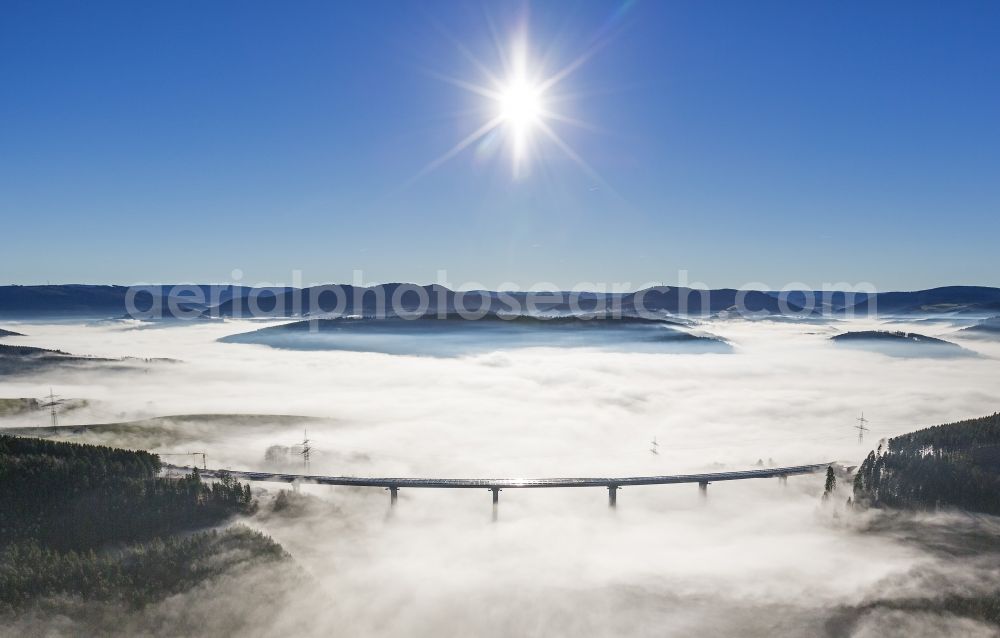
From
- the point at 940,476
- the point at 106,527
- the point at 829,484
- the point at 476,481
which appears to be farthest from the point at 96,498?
the point at 940,476

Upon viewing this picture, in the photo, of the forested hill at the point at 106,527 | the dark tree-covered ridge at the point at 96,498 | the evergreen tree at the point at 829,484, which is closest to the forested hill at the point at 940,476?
the evergreen tree at the point at 829,484

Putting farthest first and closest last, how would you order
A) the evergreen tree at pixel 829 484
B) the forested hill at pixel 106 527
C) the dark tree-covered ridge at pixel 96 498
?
the evergreen tree at pixel 829 484 → the dark tree-covered ridge at pixel 96 498 → the forested hill at pixel 106 527

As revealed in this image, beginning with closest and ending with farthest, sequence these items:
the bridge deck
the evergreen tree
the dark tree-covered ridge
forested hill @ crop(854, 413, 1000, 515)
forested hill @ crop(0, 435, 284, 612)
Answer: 1. forested hill @ crop(0, 435, 284, 612)
2. the dark tree-covered ridge
3. the bridge deck
4. forested hill @ crop(854, 413, 1000, 515)
5. the evergreen tree

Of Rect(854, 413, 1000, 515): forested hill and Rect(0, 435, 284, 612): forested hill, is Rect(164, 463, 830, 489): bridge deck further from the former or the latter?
Rect(854, 413, 1000, 515): forested hill

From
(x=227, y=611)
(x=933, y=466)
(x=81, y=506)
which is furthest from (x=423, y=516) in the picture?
(x=933, y=466)

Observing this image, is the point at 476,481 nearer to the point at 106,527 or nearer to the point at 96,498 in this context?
the point at 106,527

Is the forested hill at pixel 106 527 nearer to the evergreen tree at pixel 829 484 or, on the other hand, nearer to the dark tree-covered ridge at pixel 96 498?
the dark tree-covered ridge at pixel 96 498

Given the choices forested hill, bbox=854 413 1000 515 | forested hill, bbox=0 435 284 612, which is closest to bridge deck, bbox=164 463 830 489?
forested hill, bbox=0 435 284 612
